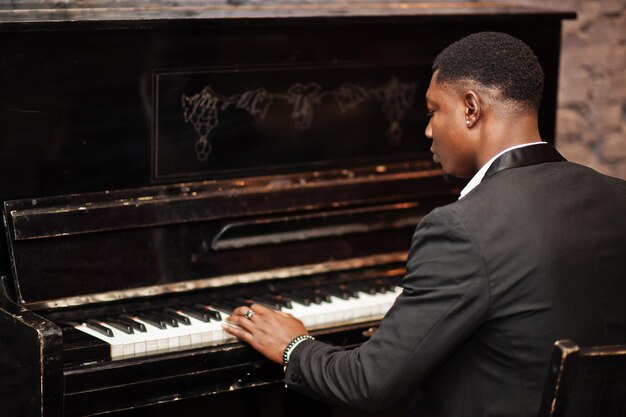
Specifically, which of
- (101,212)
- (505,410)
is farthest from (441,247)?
(101,212)

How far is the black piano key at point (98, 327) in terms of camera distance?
2.53m

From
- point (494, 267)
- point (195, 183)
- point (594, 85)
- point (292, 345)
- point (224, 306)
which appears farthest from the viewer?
point (594, 85)

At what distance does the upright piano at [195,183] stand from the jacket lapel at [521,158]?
0.82 metres

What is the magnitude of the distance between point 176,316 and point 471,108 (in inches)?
40.6

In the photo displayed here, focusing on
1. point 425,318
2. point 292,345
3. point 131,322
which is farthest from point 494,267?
point 131,322

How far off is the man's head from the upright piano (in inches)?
31.5

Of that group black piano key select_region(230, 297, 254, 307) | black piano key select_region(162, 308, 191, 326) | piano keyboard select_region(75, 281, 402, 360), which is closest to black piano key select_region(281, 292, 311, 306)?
piano keyboard select_region(75, 281, 402, 360)

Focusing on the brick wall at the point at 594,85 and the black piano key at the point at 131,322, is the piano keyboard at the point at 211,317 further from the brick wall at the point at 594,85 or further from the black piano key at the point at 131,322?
the brick wall at the point at 594,85

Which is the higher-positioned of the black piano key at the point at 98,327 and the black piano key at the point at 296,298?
the black piano key at the point at 98,327

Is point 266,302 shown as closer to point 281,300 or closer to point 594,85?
point 281,300

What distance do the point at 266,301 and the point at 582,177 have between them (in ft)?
3.54

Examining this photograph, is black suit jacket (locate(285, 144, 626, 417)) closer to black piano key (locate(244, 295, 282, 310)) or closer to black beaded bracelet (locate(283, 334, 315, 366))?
black beaded bracelet (locate(283, 334, 315, 366))

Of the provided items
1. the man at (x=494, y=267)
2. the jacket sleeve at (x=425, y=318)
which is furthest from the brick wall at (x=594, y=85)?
the jacket sleeve at (x=425, y=318)

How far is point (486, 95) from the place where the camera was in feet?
6.97
